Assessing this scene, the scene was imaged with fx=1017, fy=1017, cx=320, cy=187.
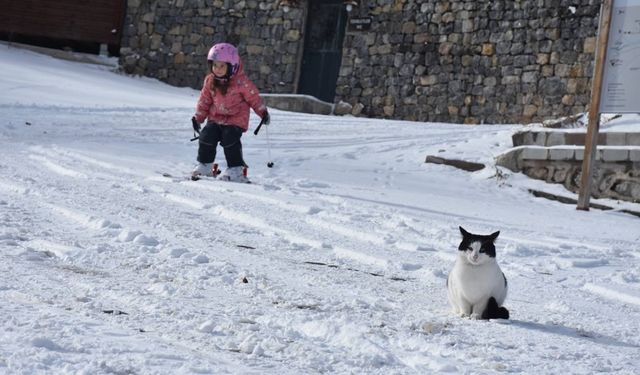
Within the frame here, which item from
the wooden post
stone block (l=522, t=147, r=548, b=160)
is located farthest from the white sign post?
stone block (l=522, t=147, r=548, b=160)

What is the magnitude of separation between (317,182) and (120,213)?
140 inches

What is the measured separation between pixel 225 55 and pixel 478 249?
228 inches

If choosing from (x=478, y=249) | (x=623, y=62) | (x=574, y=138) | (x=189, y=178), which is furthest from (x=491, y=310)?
(x=574, y=138)

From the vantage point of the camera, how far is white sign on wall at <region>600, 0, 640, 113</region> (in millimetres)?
9352

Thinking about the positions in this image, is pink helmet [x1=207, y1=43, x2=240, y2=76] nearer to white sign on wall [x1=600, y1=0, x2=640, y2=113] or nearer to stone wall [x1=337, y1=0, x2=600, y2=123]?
white sign on wall [x1=600, y1=0, x2=640, y2=113]

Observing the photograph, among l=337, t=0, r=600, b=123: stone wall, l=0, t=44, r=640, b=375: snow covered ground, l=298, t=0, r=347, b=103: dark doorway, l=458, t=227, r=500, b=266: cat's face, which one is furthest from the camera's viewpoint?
l=298, t=0, r=347, b=103: dark doorway

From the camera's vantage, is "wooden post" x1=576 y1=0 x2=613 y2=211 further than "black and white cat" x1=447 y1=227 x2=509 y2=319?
Yes

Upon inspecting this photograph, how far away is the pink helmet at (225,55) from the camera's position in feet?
31.3

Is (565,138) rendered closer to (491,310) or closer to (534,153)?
(534,153)

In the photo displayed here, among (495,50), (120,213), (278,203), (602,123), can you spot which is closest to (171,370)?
(120,213)

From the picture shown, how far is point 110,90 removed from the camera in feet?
58.4

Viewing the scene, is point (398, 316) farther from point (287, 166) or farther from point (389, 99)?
point (389, 99)

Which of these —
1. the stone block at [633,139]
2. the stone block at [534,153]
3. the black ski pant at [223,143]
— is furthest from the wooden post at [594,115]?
the black ski pant at [223,143]

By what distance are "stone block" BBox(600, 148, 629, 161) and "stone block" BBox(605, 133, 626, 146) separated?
0.33 m
